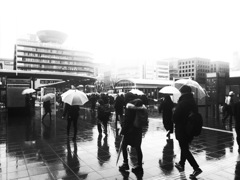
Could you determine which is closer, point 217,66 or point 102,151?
point 102,151

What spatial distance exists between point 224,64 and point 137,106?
149 metres

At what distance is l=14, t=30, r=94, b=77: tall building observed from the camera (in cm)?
8644

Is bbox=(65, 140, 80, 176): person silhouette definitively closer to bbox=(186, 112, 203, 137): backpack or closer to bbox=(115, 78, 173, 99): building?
bbox=(186, 112, 203, 137): backpack

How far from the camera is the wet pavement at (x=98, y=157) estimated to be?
418 cm

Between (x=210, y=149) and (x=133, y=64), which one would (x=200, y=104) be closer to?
(x=210, y=149)

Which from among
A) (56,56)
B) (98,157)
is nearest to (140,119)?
(98,157)

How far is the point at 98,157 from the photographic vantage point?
5.29 meters

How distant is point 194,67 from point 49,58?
82566 millimetres

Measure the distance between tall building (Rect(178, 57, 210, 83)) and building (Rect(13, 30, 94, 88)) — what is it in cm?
6127

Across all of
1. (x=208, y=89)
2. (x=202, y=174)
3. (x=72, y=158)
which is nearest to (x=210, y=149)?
(x=202, y=174)

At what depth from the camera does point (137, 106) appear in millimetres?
4168

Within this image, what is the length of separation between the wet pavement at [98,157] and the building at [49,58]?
76483mm

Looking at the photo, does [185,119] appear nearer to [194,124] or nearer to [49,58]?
[194,124]

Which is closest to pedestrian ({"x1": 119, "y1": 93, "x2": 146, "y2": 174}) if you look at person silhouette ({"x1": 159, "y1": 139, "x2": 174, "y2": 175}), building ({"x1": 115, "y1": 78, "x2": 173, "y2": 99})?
person silhouette ({"x1": 159, "y1": 139, "x2": 174, "y2": 175})
